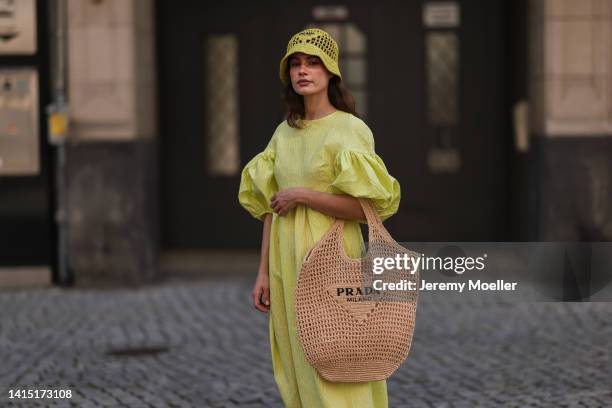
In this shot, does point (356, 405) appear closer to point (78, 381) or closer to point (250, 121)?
point (78, 381)

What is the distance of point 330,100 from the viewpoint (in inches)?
179

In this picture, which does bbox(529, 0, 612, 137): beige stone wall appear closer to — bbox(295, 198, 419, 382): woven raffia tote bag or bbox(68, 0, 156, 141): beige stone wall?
bbox(68, 0, 156, 141): beige stone wall

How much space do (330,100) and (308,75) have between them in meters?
0.16

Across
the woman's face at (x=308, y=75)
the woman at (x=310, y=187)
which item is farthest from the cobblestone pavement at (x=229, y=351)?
the woman's face at (x=308, y=75)

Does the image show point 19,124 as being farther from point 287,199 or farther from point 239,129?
point 287,199

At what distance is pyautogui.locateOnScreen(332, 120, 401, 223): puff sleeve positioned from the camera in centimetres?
430

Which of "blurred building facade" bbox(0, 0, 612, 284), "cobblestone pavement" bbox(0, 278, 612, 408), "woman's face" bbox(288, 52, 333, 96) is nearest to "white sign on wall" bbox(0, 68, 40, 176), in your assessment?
"blurred building facade" bbox(0, 0, 612, 284)

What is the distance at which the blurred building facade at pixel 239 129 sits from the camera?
419 inches

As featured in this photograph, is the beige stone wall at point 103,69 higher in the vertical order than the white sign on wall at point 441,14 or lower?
lower

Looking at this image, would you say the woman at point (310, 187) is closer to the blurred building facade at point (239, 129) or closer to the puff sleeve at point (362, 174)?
the puff sleeve at point (362, 174)

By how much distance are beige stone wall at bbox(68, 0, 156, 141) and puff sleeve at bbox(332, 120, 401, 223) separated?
6.42 meters

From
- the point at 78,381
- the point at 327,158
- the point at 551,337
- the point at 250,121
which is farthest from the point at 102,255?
the point at 327,158

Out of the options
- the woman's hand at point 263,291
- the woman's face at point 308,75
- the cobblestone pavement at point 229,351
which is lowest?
the cobblestone pavement at point 229,351

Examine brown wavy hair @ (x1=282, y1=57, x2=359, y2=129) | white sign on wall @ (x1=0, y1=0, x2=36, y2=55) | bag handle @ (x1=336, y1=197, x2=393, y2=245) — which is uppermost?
white sign on wall @ (x1=0, y1=0, x2=36, y2=55)
